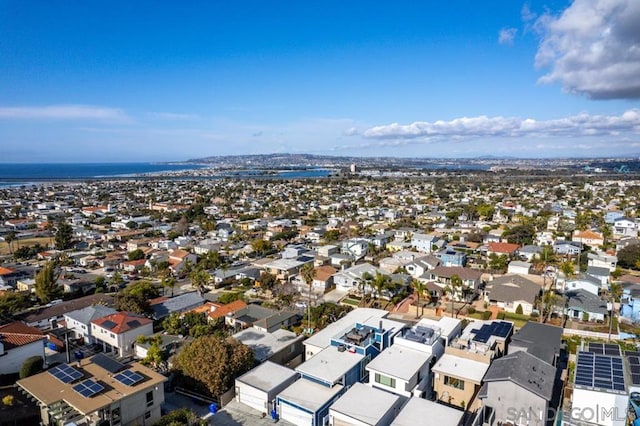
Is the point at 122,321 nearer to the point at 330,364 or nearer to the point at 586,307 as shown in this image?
the point at 330,364

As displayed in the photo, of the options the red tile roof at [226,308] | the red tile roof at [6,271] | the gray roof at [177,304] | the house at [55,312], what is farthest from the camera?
the red tile roof at [6,271]

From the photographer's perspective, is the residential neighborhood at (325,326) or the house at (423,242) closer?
the residential neighborhood at (325,326)

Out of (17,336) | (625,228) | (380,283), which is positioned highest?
(17,336)

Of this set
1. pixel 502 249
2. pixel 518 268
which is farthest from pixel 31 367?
pixel 502 249

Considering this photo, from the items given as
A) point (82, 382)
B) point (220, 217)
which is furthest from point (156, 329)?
point (220, 217)

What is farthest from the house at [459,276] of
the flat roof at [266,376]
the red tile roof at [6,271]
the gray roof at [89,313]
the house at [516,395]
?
the red tile roof at [6,271]

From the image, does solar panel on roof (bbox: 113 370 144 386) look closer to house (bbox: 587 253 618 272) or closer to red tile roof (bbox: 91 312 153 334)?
red tile roof (bbox: 91 312 153 334)

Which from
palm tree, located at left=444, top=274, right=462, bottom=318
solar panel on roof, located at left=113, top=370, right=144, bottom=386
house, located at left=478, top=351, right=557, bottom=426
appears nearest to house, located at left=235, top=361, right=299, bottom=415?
solar panel on roof, located at left=113, top=370, right=144, bottom=386

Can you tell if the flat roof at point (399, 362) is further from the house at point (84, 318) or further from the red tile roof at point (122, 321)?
the house at point (84, 318)
